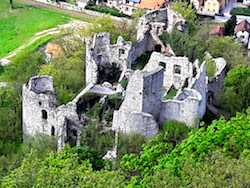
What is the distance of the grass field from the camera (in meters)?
72.8

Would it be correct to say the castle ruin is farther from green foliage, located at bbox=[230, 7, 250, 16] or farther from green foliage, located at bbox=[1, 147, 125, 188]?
green foliage, located at bbox=[230, 7, 250, 16]

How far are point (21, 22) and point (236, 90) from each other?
37.3 m

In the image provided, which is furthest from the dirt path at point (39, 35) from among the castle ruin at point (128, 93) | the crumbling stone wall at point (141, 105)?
the crumbling stone wall at point (141, 105)

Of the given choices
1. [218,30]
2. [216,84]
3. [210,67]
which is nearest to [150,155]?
[216,84]

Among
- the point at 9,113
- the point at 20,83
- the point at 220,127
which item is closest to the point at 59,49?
the point at 20,83

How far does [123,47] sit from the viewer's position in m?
48.7

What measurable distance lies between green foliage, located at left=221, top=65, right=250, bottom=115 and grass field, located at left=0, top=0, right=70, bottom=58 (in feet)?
96.1

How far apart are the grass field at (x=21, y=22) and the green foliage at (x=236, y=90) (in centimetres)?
2930

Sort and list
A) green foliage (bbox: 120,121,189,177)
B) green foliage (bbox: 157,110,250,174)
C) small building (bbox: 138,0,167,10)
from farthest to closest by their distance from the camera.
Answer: small building (bbox: 138,0,167,10), green foliage (bbox: 120,121,189,177), green foliage (bbox: 157,110,250,174)

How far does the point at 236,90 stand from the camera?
47469mm

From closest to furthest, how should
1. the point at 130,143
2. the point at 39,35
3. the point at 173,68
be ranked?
the point at 130,143 < the point at 173,68 < the point at 39,35

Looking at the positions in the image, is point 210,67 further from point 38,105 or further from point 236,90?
point 38,105

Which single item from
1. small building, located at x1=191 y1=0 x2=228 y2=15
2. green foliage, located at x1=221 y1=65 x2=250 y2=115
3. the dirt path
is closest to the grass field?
the dirt path

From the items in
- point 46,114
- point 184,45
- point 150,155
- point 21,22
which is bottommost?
point 150,155
